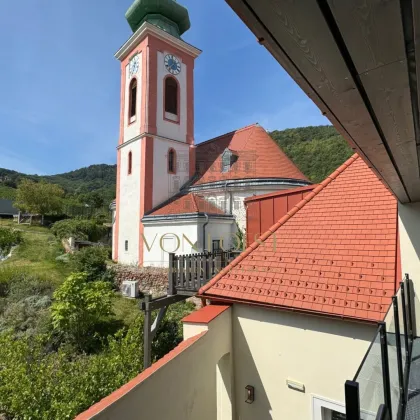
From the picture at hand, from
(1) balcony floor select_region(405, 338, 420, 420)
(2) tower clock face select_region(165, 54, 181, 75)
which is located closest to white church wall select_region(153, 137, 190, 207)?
(2) tower clock face select_region(165, 54, 181, 75)

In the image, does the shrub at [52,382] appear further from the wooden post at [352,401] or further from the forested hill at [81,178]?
the forested hill at [81,178]

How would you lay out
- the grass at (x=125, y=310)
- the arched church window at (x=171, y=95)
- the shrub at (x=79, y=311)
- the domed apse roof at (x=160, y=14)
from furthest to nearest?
the domed apse roof at (x=160, y=14), the arched church window at (x=171, y=95), the grass at (x=125, y=310), the shrub at (x=79, y=311)

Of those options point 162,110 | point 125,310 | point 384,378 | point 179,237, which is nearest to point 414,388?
point 384,378

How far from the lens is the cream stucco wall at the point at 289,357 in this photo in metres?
3.26

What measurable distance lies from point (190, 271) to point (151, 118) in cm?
1179

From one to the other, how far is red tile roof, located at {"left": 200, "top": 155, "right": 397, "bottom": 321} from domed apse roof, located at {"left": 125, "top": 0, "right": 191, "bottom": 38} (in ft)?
56.2

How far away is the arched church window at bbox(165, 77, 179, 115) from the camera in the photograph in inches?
694

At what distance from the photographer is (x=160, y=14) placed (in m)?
18.1

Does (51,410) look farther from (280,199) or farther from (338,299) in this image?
(280,199)

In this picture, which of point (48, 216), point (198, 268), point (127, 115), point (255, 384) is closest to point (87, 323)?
point (198, 268)

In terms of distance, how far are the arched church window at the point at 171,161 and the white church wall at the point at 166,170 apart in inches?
7.6

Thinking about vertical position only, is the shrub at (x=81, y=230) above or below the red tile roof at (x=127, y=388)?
above

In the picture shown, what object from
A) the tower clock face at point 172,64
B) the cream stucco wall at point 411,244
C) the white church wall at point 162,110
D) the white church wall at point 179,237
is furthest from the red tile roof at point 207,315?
the tower clock face at point 172,64

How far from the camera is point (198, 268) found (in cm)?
698
